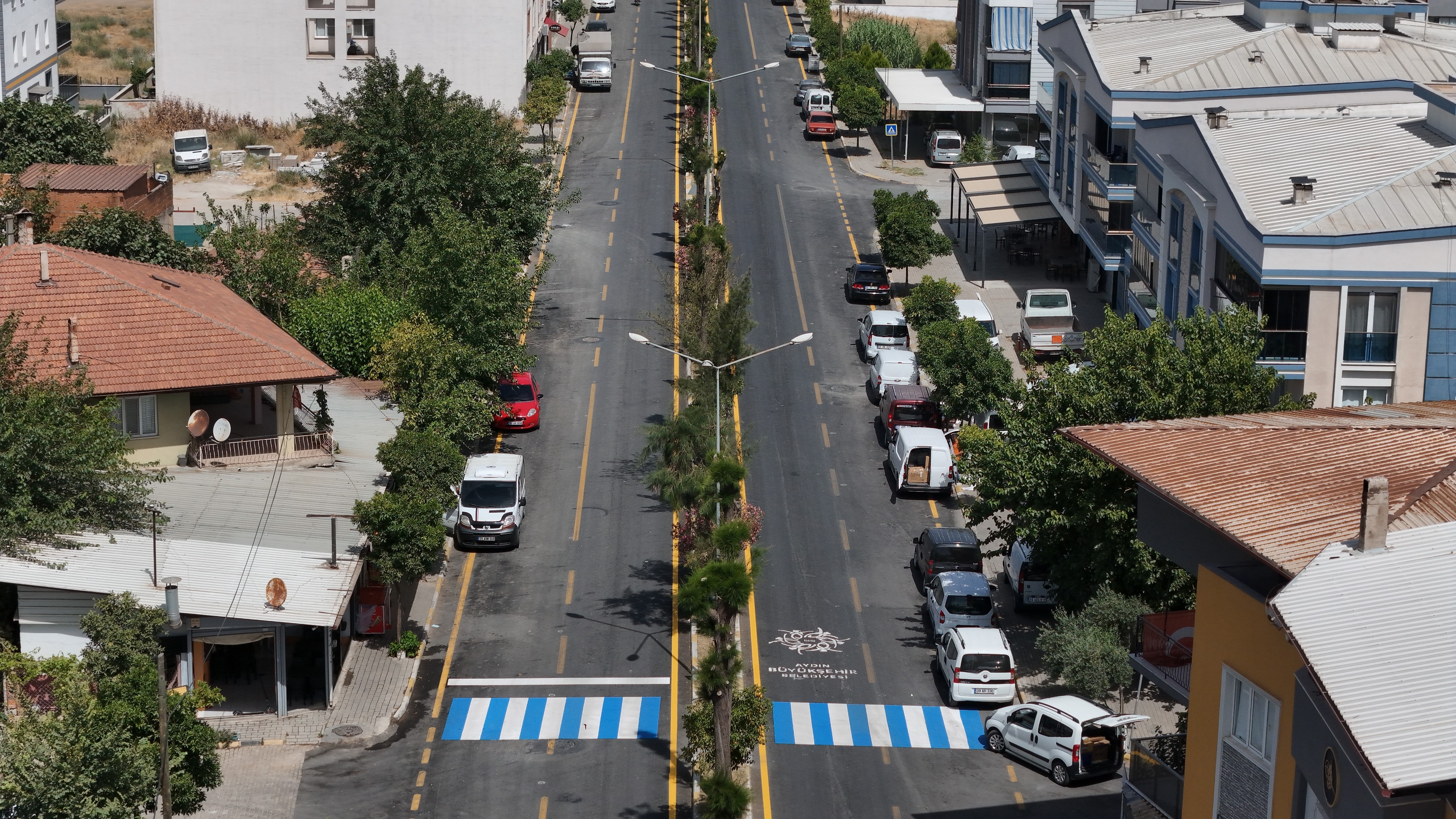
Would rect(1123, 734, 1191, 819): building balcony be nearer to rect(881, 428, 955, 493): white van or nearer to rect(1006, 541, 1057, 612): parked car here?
rect(1006, 541, 1057, 612): parked car

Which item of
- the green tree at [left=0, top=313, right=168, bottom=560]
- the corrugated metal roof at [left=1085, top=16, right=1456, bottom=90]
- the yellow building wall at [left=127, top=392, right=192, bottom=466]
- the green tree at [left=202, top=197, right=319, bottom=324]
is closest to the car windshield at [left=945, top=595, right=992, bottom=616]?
the green tree at [left=0, top=313, right=168, bottom=560]

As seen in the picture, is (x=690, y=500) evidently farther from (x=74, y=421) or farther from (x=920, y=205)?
(x=920, y=205)

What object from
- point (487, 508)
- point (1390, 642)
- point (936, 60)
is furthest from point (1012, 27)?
point (1390, 642)

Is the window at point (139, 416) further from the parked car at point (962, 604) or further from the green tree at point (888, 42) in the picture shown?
the green tree at point (888, 42)

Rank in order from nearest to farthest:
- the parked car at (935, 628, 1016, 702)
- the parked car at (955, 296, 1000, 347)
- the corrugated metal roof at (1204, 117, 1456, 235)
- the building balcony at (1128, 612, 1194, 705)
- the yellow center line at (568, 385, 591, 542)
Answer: the building balcony at (1128, 612, 1194, 705)
the parked car at (935, 628, 1016, 702)
the corrugated metal roof at (1204, 117, 1456, 235)
the yellow center line at (568, 385, 591, 542)
the parked car at (955, 296, 1000, 347)

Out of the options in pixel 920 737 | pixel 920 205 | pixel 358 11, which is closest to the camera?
pixel 920 737

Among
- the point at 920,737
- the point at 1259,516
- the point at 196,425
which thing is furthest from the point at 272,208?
the point at 1259,516

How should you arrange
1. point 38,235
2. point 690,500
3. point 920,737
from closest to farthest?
point 920,737 < point 690,500 < point 38,235
